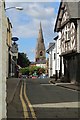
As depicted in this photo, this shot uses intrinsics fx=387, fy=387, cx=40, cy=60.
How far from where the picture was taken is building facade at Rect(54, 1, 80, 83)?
53.2 metres

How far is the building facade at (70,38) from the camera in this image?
53250 millimetres

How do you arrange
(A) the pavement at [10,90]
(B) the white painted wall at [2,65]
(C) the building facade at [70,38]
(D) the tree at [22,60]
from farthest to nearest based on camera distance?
(D) the tree at [22,60] < (C) the building facade at [70,38] < (A) the pavement at [10,90] < (B) the white painted wall at [2,65]

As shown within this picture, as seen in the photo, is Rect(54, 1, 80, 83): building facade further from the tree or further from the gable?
the tree

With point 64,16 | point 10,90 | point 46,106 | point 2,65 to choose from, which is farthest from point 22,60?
point 2,65

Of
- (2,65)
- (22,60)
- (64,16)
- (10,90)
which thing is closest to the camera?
(2,65)

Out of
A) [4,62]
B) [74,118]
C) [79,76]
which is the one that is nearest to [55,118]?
[74,118]

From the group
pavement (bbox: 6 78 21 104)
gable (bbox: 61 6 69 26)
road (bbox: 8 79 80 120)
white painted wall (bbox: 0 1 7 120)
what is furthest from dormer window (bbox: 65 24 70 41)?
white painted wall (bbox: 0 1 7 120)

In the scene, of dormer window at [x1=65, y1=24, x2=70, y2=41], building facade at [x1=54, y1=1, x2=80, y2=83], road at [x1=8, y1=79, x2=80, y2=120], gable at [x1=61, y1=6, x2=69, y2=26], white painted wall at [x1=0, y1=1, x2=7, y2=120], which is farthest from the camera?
gable at [x1=61, y1=6, x2=69, y2=26]

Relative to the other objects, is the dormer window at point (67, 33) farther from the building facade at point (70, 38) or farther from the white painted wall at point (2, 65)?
the white painted wall at point (2, 65)

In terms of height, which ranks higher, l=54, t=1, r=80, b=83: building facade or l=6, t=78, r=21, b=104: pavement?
l=54, t=1, r=80, b=83: building facade

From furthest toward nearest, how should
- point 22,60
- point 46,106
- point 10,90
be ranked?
point 22,60 → point 10,90 → point 46,106

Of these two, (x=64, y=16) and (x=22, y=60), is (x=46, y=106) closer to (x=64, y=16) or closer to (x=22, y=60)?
(x=64, y=16)

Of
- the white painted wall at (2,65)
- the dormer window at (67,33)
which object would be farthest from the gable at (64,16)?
the white painted wall at (2,65)

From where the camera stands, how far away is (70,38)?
57781 millimetres
